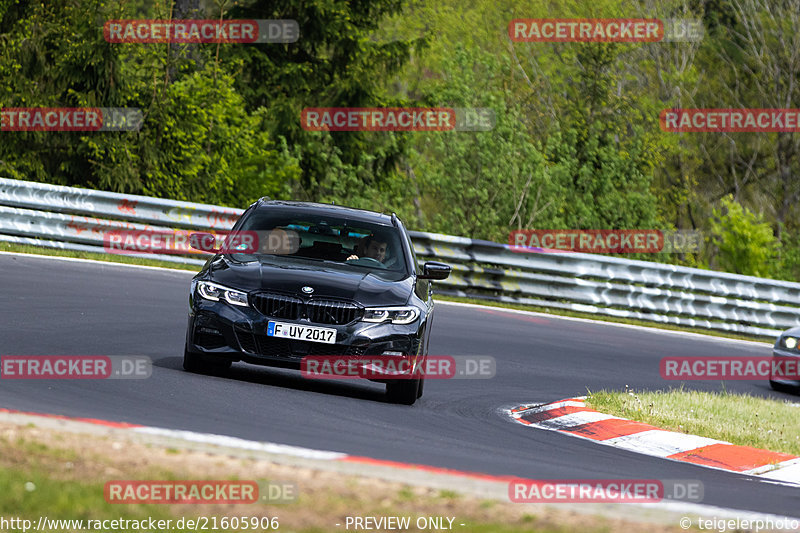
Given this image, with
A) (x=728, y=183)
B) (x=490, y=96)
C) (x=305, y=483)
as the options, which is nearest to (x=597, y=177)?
(x=490, y=96)

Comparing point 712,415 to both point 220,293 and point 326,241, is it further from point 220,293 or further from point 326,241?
point 220,293

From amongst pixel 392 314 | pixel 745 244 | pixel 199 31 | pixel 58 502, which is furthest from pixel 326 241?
pixel 745 244

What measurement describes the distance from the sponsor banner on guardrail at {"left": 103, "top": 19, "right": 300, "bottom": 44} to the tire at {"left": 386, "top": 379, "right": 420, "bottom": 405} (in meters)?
15.1

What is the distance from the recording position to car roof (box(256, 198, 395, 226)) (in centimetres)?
1169

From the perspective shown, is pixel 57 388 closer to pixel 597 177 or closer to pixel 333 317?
pixel 333 317

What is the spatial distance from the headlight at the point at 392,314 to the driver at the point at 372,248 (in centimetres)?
103

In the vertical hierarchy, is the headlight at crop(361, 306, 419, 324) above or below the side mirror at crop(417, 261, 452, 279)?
below

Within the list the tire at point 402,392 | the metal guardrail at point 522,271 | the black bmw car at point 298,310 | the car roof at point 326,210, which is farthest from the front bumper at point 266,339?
the metal guardrail at point 522,271

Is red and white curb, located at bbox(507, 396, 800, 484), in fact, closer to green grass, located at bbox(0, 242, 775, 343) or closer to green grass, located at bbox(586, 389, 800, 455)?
green grass, located at bbox(586, 389, 800, 455)

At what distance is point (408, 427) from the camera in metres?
9.30

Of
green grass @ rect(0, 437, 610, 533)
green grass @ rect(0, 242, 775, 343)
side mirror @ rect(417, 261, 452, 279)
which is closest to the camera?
green grass @ rect(0, 437, 610, 533)

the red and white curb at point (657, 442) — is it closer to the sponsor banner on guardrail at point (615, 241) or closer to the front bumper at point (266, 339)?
the front bumper at point (266, 339)

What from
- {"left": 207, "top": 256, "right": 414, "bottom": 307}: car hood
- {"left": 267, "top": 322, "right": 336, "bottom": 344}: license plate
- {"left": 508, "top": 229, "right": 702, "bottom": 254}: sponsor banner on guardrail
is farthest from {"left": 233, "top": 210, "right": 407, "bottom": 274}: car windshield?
{"left": 508, "top": 229, "right": 702, "bottom": 254}: sponsor banner on guardrail

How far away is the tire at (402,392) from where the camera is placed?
418 inches
